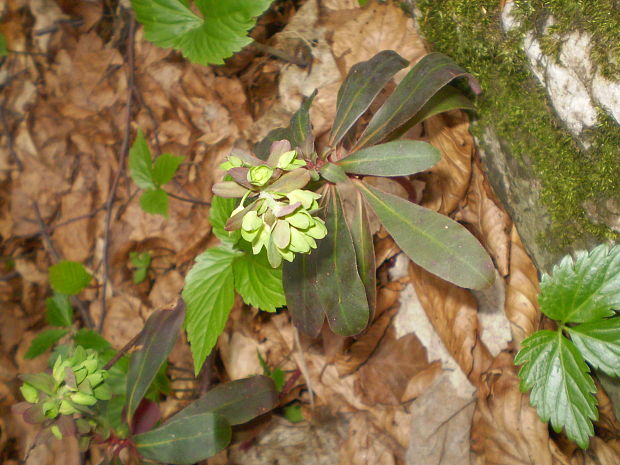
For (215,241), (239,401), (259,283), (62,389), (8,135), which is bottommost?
(8,135)

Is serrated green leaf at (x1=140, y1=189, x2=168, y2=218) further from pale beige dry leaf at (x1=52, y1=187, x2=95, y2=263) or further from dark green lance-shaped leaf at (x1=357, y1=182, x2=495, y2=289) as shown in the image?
dark green lance-shaped leaf at (x1=357, y1=182, x2=495, y2=289)

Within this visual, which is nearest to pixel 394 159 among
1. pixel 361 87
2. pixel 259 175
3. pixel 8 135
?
pixel 361 87

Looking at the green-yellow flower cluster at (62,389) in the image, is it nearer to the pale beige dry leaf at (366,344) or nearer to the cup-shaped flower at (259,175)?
the cup-shaped flower at (259,175)

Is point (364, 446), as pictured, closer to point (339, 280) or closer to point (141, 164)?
point (339, 280)

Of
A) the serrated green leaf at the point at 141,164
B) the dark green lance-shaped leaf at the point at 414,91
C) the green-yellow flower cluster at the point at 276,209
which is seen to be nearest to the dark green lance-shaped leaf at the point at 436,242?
the dark green lance-shaped leaf at the point at 414,91

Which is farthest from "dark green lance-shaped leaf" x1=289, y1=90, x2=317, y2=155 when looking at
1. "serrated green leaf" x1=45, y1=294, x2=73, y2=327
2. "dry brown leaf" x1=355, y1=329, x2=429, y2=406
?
"serrated green leaf" x1=45, y1=294, x2=73, y2=327

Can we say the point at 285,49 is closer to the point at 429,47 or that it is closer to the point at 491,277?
the point at 429,47

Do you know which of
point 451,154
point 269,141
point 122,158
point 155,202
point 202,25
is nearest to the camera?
point 269,141
